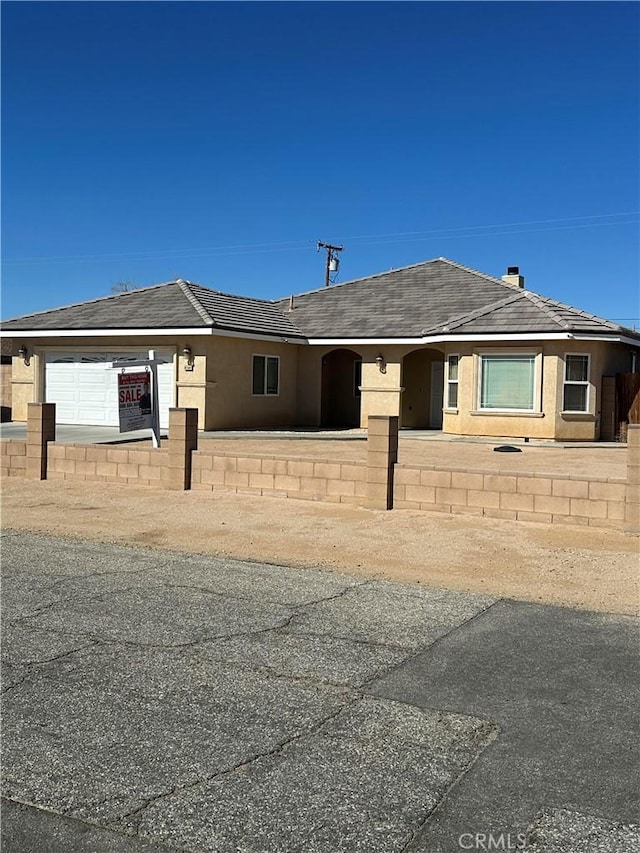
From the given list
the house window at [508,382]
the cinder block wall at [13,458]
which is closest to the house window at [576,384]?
the house window at [508,382]

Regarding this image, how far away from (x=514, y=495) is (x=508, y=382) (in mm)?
12121

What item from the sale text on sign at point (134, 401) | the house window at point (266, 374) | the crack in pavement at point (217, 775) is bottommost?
the crack in pavement at point (217, 775)

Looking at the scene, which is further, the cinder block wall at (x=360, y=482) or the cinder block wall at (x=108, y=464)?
the cinder block wall at (x=108, y=464)

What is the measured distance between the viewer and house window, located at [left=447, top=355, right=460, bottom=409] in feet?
79.4

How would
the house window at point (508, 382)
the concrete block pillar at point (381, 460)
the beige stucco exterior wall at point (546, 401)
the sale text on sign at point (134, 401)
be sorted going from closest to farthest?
the concrete block pillar at point (381, 460), the sale text on sign at point (134, 401), the beige stucco exterior wall at point (546, 401), the house window at point (508, 382)

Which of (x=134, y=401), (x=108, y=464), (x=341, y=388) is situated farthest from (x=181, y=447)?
(x=341, y=388)

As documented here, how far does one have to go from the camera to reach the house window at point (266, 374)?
26672 millimetres

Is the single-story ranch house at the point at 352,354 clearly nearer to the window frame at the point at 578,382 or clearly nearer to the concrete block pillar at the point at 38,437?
the window frame at the point at 578,382

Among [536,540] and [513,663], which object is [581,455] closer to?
[536,540]

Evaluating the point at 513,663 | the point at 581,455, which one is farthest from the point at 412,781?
the point at 581,455

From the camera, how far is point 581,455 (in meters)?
19.5

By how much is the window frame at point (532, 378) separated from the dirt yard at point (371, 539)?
11312mm

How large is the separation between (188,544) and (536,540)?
13.9 ft

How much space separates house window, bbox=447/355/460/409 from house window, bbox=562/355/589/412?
3.05 meters
